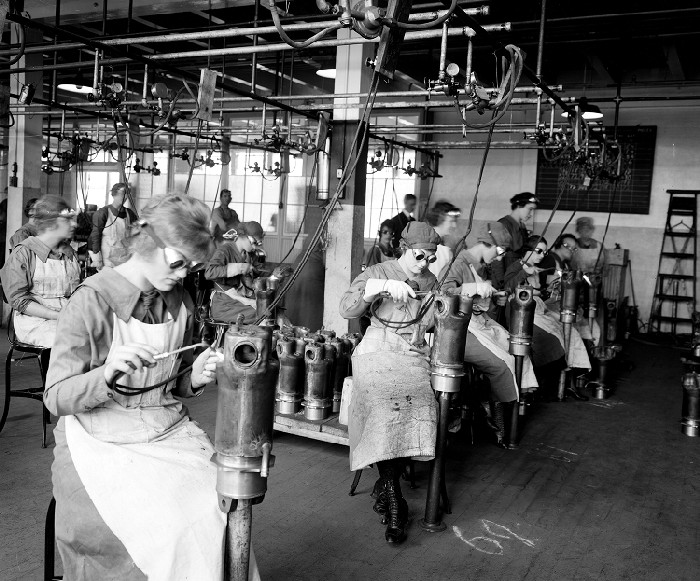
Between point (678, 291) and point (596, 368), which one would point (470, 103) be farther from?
point (678, 291)

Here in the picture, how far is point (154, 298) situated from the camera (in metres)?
1.88

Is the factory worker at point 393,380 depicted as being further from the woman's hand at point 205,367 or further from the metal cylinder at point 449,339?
the woman's hand at point 205,367

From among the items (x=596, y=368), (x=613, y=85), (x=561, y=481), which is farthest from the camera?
(x=613, y=85)

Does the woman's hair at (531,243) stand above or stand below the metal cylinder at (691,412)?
above

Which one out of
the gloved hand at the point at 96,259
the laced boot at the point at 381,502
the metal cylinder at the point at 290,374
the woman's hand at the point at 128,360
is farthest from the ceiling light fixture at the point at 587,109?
the gloved hand at the point at 96,259

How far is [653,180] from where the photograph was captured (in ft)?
34.5

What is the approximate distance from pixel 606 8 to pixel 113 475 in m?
7.48

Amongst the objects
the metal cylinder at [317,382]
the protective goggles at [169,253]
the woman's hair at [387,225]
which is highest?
the woman's hair at [387,225]

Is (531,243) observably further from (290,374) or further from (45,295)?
(45,295)

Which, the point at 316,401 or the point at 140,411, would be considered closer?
the point at 140,411

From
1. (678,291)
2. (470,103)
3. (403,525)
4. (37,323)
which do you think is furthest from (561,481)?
(678,291)

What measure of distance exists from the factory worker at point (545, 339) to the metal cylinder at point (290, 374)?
202cm

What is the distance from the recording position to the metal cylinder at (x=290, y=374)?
13.3 feet

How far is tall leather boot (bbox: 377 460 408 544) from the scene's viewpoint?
10.0 ft
